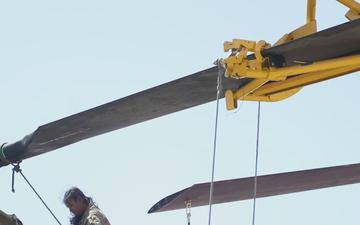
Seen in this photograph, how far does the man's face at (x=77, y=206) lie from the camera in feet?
32.7

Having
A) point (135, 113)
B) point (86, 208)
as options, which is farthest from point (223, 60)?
point (86, 208)

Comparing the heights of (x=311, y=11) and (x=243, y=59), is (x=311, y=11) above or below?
above

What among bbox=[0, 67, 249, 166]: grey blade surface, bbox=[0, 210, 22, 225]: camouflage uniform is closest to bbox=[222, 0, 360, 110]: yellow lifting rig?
bbox=[0, 67, 249, 166]: grey blade surface

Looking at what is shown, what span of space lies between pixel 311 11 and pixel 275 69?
105cm

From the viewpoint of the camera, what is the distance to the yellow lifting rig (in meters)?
7.51

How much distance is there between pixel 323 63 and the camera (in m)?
7.50

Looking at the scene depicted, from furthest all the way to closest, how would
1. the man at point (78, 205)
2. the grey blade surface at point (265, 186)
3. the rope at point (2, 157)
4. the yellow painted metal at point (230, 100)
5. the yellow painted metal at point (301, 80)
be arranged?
the rope at point (2, 157) < the man at point (78, 205) < the grey blade surface at point (265, 186) < the yellow painted metal at point (230, 100) < the yellow painted metal at point (301, 80)

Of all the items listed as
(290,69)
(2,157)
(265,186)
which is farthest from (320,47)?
(2,157)

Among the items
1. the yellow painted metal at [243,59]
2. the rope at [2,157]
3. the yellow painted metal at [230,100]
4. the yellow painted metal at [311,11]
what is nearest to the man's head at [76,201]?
the rope at [2,157]

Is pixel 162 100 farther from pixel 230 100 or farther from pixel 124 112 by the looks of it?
pixel 230 100

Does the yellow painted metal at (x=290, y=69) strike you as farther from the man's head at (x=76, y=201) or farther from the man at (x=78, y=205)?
the man's head at (x=76, y=201)

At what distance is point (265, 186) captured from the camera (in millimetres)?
10008

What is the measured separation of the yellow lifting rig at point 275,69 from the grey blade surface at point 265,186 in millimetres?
1215

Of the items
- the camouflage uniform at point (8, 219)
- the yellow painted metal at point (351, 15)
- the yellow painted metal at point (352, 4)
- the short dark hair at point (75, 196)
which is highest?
the yellow painted metal at point (352, 4)
